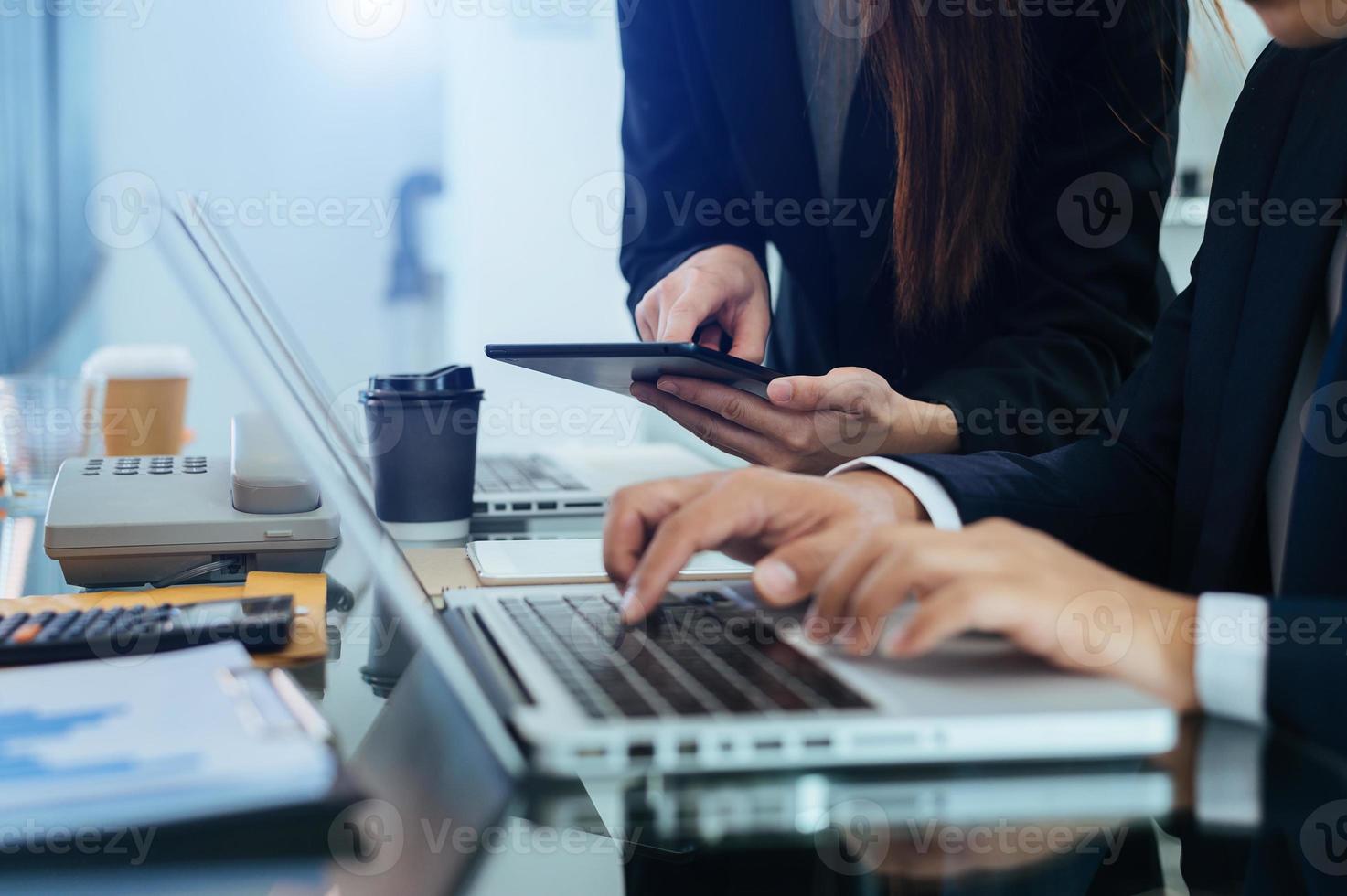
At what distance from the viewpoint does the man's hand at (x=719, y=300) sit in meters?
1.28

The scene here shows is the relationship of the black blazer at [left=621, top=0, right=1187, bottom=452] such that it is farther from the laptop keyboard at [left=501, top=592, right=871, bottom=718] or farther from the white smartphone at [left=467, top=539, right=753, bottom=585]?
the laptop keyboard at [left=501, top=592, right=871, bottom=718]

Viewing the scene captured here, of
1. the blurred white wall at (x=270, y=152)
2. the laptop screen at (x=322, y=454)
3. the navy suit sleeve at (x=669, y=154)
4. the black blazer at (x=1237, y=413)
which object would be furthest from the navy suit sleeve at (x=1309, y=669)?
the blurred white wall at (x=270, y=152)

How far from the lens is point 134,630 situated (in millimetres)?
614

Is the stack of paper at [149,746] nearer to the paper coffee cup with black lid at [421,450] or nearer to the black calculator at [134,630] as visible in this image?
the black calculator at [134,630]

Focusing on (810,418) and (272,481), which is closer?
(272,481)

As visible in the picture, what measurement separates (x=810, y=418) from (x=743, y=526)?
1.34ft

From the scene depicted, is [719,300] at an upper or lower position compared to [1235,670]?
upper

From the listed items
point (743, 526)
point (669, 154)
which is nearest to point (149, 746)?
point (743, 526)

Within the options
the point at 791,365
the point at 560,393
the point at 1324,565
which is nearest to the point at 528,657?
the point at 1324,565

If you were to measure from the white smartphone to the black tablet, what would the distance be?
15cm

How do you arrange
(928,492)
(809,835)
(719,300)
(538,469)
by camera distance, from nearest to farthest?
(809,835), (928,492), (719,300), (538,469)

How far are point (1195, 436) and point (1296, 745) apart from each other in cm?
41

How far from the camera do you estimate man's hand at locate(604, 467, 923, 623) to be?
619 millimetres

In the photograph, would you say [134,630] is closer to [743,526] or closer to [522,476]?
[743,526]
